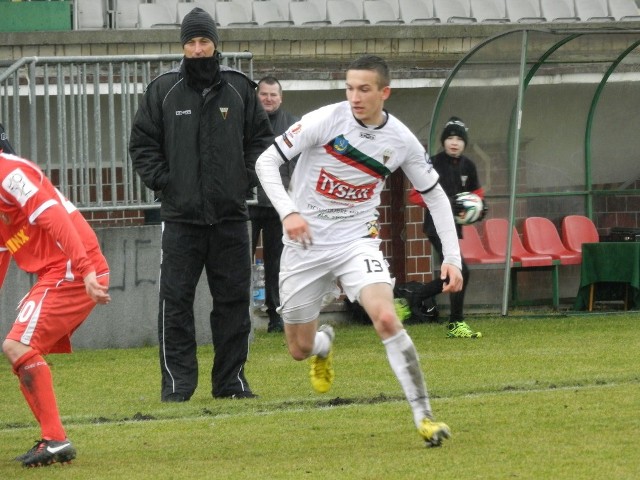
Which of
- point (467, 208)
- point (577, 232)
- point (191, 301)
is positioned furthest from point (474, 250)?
point (191, 301)

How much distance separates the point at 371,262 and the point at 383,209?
380 inches

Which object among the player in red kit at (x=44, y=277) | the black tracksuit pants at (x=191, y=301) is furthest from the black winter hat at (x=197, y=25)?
the player in red kit at (x=44, y=277)

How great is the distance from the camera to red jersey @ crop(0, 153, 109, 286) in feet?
23.5

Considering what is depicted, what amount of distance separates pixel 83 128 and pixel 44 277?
6320 millimetres

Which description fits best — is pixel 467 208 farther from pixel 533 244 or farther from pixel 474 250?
pixel 533 244

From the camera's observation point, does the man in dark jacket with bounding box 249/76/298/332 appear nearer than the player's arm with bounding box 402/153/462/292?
No

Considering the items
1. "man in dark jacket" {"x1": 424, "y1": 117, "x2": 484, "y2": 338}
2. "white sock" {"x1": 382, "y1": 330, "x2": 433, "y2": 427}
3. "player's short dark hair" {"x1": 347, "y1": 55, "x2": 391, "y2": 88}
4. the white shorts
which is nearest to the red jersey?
the white shorts

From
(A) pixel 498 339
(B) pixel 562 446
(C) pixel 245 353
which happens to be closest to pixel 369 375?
(C) pixel 245 353

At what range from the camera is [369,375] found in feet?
36.0

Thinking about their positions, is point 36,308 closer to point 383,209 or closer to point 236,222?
point 236,222

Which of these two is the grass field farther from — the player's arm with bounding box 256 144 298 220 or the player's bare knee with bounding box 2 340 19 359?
the player's arm with bounding box 256 144 298 220

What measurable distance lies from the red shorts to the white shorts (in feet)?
4.53

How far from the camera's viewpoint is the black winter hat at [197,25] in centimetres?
961

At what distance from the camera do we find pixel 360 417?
876 centimetres
